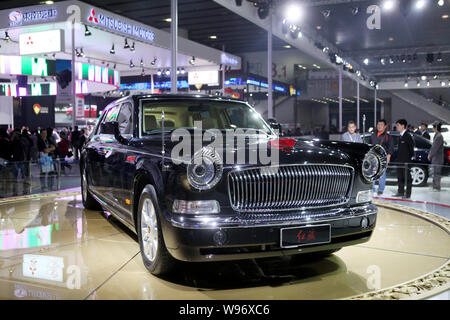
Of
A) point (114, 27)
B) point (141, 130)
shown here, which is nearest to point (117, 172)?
point (141, 130)

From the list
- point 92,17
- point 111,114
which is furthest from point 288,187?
point 92,17

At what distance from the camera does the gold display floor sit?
316 centimetres

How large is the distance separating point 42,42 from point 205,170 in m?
11.2

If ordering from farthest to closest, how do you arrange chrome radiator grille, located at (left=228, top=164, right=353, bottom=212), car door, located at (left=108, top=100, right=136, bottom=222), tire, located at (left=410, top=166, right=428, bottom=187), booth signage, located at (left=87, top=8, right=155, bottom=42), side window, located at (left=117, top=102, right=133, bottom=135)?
1. booth signage, located at (left=87, top=8, right=155, bottom=42)
2. tire, located at (left=410, top=166, right=428, bottom=187)
3. side window, located at (left=117, top=102, right=133, bottom=135)
4. car door, located at (left=108, top=100, right=136, bottom=222)
5. chrome radiator grille, located at (left=228, top=164, right=353, bottom=212)

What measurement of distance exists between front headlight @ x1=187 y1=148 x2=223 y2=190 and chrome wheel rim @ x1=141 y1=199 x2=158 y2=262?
573 mm

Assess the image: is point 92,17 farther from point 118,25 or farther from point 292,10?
point 292,10

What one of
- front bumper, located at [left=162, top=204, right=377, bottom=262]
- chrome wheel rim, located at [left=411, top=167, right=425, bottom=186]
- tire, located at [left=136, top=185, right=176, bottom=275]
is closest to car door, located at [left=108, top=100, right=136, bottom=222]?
tire, located at [left=136, top=185, right=176, bottom=275]

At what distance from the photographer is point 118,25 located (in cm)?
1311

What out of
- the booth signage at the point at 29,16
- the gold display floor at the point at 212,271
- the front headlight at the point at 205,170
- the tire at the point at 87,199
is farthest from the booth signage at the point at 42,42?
the front headlight at the point at 205,170

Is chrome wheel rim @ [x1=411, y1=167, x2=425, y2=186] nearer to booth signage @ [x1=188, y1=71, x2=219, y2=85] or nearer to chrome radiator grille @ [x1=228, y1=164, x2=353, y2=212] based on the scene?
chrome radiator grille @ [x1=228, y1=164, x2=353, y2=212]

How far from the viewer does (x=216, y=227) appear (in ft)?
9.55
